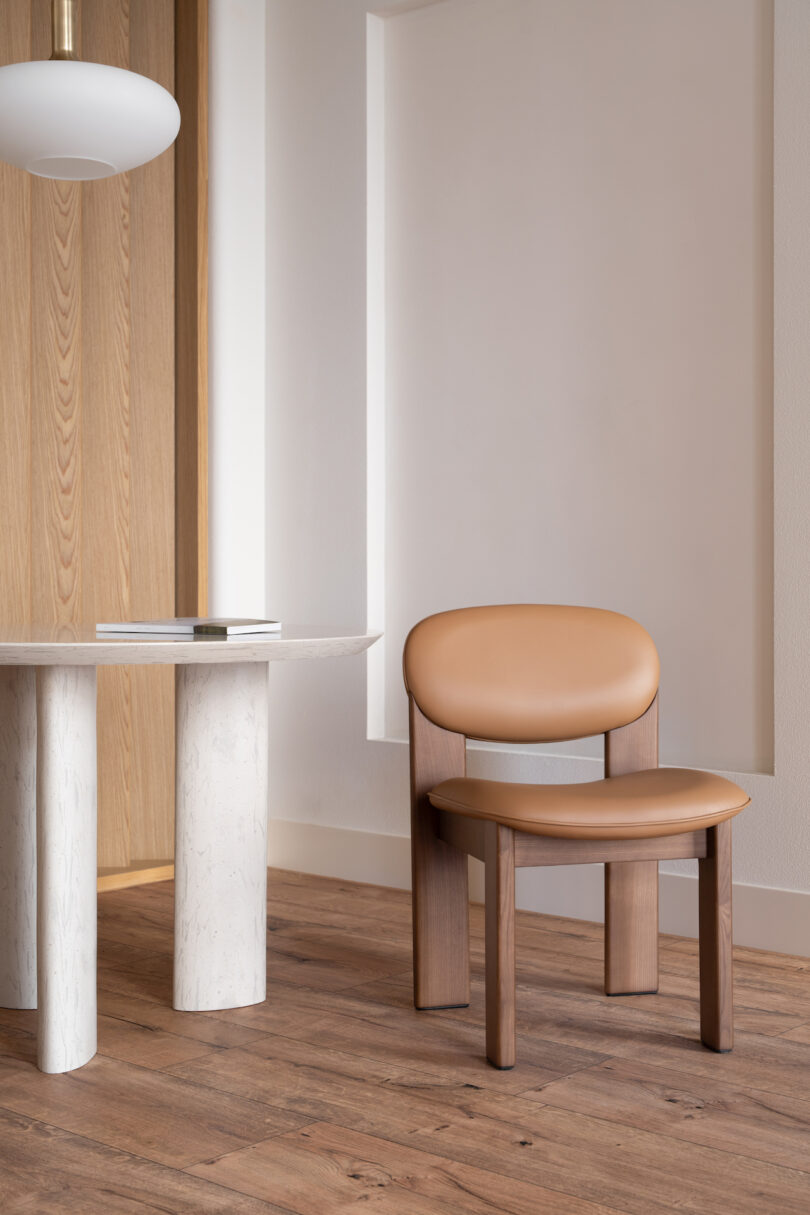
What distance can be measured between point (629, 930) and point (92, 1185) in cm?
114

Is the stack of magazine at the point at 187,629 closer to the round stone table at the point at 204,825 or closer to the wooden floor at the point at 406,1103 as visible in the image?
the round stone table at the point at 204,825

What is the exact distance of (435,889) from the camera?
2.29m

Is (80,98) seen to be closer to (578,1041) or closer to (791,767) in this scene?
(578,1041)

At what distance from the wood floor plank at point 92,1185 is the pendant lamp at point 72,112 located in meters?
1.49

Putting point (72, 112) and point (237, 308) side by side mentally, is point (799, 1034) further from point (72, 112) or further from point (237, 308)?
point (237, 308)

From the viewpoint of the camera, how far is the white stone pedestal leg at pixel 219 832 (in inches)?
90.3

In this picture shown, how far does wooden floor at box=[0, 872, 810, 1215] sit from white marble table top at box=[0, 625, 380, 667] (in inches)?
25.9

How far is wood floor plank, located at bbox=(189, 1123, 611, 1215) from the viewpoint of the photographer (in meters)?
1.55

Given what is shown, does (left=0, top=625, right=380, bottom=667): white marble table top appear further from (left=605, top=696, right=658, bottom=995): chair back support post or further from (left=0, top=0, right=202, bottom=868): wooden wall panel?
(left=0, top=0, right=202, bottom=868): wooden wall panel

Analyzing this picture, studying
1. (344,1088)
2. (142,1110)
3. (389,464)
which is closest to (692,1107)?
(344,1088)

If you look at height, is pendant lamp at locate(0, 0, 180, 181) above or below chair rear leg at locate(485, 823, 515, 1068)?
above

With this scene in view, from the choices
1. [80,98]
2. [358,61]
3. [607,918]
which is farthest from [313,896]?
[358,61]

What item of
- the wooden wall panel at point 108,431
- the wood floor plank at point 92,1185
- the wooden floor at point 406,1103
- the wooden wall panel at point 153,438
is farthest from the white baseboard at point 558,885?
the wood floor plank at point 92,1185

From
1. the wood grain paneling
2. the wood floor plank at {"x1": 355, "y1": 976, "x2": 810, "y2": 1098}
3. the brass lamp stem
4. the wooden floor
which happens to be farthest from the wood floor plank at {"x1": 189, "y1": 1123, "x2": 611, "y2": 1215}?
the wood grain paneling
